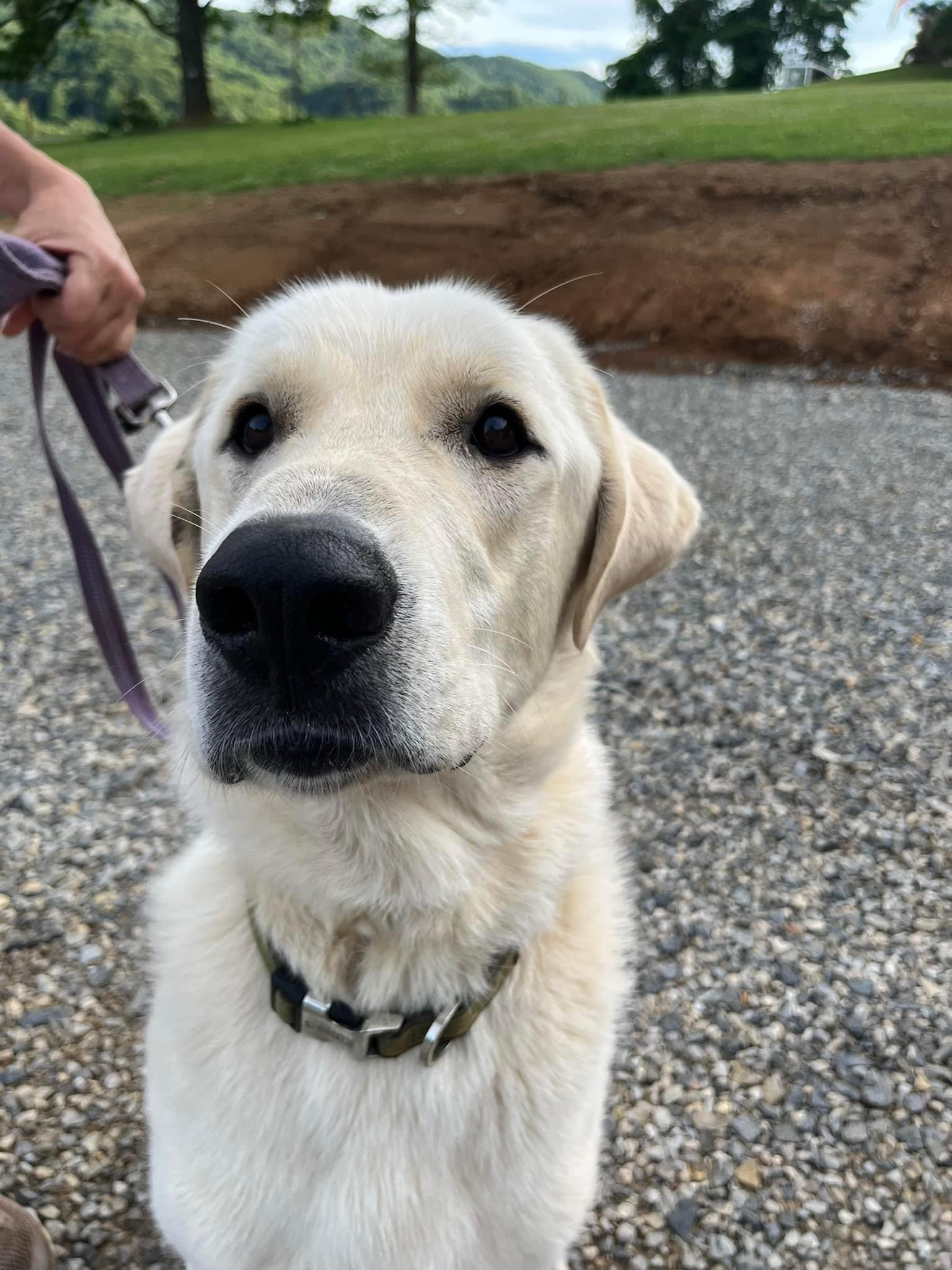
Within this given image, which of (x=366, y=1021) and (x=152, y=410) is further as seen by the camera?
(x=152, y=410)

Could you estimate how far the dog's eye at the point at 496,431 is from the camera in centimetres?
190

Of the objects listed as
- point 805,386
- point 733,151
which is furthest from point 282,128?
point 805,386

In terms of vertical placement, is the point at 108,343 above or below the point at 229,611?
above

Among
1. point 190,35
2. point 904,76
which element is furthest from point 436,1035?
point 190,35

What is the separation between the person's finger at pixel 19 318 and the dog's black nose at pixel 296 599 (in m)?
1.23

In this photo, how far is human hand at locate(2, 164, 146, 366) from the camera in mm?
2084

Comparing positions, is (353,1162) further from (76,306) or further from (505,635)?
(76,306)

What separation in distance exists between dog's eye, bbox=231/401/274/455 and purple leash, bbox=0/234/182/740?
505 mm

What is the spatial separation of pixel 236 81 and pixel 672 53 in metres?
41.3

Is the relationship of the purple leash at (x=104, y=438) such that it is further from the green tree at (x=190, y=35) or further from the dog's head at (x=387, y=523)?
the green tree at (x=190, y=35)

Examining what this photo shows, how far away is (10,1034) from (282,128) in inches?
1222

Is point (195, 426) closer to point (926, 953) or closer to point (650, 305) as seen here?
point (926, 953)

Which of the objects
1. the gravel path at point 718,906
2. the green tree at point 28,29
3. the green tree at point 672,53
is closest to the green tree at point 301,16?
the green tree at point 28,29

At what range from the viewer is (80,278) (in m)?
2.07
